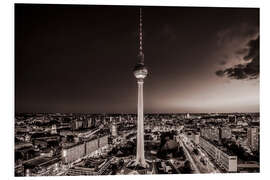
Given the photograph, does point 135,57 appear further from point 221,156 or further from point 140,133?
point 221,156

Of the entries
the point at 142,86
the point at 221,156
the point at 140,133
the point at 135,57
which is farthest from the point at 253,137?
the point at 135,57

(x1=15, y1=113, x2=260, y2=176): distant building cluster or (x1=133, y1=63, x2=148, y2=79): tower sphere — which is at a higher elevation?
(x1=133, y1=63, x2=148, y2=79): tower sphere

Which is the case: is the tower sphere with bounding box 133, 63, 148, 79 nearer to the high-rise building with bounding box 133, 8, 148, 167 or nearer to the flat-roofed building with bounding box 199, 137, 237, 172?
the high-rise building with bounding box 133, 8, 148, 167

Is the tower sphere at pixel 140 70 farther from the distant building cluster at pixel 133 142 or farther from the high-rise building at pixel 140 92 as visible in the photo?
the distant building cluster at pixel 133 142

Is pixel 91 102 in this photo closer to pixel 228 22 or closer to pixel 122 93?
pixel 122 93

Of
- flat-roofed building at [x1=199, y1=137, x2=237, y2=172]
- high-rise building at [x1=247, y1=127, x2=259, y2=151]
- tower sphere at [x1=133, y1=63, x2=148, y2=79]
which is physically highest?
tower sphere at [x1=133, y1=63, x2=148, y2=79]

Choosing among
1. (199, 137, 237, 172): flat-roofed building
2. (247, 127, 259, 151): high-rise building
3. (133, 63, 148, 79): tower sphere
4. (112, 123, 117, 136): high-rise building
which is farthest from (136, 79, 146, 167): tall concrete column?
(247, 127, 259, 151): high-rise building
